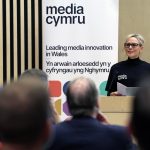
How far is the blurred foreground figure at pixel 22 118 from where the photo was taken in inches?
52.1

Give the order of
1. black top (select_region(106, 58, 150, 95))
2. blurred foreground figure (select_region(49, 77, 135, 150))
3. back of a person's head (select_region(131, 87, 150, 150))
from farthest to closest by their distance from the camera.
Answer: black top (select_region(106, 58, 150, 95)) < blurred foreground figure (select_region(49, 77, 135, 150)) < back of a person's head (select_region(131, 87, 150, 150))

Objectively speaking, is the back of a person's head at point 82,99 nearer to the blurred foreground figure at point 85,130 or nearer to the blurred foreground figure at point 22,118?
the blurred foreground figure at point 85,130

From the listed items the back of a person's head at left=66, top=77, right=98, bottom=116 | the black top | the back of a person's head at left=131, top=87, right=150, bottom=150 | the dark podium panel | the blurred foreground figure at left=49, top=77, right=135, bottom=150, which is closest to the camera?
the back of a person's head at left=131, top=87, right=150, bottom=150

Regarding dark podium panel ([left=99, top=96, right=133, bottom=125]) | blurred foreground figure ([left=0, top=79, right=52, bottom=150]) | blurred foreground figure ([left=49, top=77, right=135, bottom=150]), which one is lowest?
dark podium panel ([left=99, top=96, right=133, bottom=125])

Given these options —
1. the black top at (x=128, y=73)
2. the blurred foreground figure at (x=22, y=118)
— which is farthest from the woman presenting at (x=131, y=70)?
the blurred foreground figure at (x=22, y=118)

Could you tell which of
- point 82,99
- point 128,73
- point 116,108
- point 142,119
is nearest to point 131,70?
point 128,73

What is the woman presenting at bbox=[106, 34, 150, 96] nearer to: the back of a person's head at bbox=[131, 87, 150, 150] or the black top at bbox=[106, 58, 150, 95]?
the black top at bbox=[106, 58, 150, 95]

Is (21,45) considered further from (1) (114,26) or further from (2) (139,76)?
(2) (139,76)

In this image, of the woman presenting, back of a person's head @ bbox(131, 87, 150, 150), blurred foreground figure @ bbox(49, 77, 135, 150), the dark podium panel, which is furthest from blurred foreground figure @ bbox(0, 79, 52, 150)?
the woman presenting

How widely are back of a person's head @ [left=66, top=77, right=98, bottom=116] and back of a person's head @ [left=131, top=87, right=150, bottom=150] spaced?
1.06 m

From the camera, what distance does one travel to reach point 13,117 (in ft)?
4.33

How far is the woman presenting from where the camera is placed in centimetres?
486

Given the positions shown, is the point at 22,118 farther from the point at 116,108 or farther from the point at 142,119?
the point at 116,108

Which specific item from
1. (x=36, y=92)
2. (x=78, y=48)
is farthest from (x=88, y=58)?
(x=36, y=92)
